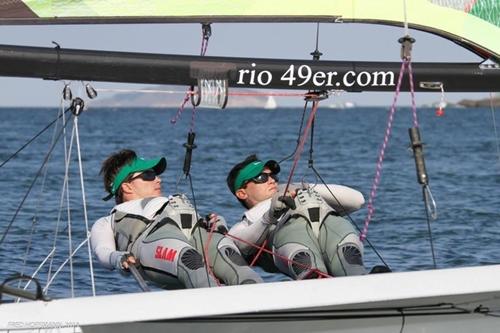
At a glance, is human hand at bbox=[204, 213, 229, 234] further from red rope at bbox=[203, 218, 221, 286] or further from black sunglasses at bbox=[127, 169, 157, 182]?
black sunglasses at bbox=[127, 169, 157, 182]

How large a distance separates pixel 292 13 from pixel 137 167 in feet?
3.38

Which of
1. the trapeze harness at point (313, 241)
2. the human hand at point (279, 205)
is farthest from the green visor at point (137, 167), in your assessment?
the human hand at point (279, 205)

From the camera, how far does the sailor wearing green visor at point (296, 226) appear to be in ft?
18.9

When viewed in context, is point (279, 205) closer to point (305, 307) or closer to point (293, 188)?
point (293, 188)

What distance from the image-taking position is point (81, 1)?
17.9 feet

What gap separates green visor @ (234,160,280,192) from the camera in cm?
612

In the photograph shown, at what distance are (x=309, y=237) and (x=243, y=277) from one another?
47 centimetres

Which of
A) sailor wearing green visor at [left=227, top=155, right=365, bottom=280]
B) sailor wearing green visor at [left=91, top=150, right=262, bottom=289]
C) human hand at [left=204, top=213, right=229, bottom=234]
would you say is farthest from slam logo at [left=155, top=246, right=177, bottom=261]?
sailor wearing green visor at [left=227, top=155, right=365, bottom=280]

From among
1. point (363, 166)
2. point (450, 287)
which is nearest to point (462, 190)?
point (363, 166)

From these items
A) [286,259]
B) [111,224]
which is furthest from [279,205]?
[111,224]

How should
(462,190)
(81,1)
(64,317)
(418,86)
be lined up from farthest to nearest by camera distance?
(462,190), (418,86), (81,1), (64,317)

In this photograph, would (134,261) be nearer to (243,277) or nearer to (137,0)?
(243,277)

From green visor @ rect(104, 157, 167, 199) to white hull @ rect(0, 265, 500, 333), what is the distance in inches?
60.6

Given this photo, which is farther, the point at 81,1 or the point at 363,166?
the point at 363,166
